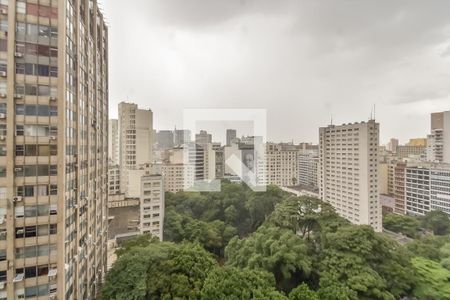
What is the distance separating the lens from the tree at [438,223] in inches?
708

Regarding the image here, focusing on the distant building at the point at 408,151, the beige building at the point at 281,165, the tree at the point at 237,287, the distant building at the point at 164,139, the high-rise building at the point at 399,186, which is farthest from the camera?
the distant building at the point at 408,151

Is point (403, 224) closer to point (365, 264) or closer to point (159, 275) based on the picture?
point (365, 264)

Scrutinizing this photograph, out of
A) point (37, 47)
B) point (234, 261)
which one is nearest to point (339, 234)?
point (234, 261)

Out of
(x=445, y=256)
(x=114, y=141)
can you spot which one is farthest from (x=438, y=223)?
(x=114, y=141)

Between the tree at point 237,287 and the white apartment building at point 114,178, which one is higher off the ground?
the white apartment building at point 114,178

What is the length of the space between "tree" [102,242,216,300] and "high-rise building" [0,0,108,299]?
1.30 meters

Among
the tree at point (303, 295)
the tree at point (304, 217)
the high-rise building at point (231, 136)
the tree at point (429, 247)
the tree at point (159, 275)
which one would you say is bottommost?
the tree at point (429, 247)

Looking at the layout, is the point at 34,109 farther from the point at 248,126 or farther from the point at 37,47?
the point at 248,126

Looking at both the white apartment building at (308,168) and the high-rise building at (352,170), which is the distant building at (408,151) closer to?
the white apartment building at (308,168)

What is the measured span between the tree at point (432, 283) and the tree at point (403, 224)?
11.1 meters

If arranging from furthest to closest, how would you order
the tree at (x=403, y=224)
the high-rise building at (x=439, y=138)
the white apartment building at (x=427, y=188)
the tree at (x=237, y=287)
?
1. the high-rise building at (x=439, y=138)
2. the white apartment building at (x=427, y=188)
3. the tree at (x=403, y=224)
4. the tree at (x=237, y=287)

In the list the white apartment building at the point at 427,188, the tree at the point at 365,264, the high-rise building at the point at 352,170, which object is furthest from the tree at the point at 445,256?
the white apartment building at the point at 427,188

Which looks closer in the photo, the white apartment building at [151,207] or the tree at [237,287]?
the tree at [237,287]

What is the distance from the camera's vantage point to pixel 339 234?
9.40 m
